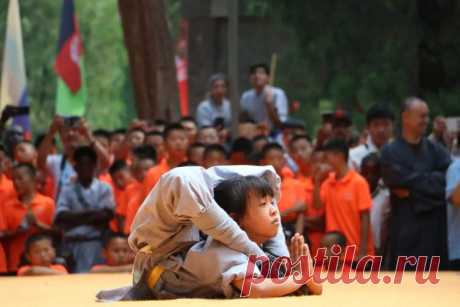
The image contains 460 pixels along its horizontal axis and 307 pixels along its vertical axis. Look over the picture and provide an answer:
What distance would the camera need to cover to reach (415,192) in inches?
490

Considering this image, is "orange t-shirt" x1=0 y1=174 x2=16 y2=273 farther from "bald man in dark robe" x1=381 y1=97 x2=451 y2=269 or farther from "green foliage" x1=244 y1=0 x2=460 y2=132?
"green foliage" x1=244 y1=0 x2=460 y2=132

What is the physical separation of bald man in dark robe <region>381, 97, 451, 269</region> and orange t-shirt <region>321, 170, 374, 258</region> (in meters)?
0.28

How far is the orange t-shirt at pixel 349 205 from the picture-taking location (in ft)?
42.2

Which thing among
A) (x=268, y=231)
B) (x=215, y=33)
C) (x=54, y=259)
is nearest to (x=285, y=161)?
(x=54, y=259)

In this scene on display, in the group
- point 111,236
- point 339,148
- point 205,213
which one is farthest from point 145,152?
point 205,213

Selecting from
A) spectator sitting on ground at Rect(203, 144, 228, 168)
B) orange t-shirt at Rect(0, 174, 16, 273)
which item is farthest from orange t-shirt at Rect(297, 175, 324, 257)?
orange t-shirt at Rect(0, 174, 16, 273)

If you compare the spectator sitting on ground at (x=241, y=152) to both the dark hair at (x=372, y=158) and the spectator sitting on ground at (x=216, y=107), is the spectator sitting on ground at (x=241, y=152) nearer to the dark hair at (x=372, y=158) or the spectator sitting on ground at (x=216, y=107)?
the dark hair at (x=372, y=158)

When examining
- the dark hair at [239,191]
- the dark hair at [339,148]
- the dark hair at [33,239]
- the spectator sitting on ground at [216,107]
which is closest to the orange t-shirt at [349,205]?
the dark hair at [339,148]

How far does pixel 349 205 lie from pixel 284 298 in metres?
5.04

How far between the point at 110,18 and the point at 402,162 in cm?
3134

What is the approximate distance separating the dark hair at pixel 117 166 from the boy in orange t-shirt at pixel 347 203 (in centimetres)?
246

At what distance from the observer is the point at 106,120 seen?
43.4m

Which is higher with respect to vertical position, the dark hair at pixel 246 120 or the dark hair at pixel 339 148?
the dark hair at pixel 339 148

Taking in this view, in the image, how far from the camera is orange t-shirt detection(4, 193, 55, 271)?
13406mm
